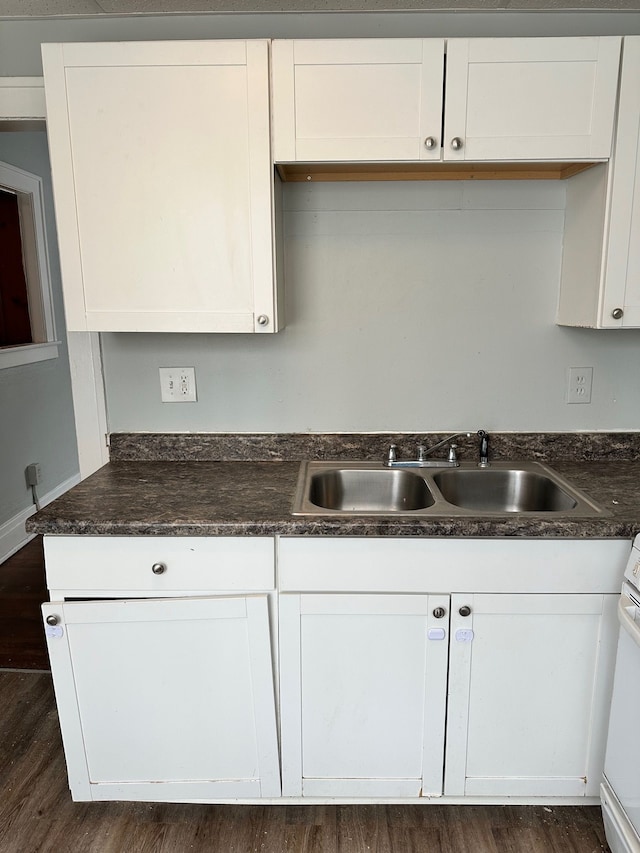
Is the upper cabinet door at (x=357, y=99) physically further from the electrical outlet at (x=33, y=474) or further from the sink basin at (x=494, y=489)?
the electrical outlet at (x=33, y=474)

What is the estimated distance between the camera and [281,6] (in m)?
1.79

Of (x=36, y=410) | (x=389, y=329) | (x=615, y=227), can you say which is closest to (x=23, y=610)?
(x=36, y=410)

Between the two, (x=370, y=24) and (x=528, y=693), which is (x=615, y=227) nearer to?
(x=370, y=24)

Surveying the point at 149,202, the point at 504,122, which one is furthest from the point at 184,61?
the point at 504,122

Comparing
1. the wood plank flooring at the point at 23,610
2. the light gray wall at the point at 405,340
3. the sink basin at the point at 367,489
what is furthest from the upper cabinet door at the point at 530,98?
the wood plank flooring at the point at 23,610

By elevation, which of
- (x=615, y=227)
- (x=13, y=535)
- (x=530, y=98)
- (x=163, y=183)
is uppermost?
(x=530, y=98)

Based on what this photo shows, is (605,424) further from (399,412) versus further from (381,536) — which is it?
(381,536)

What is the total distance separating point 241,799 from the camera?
1.67m

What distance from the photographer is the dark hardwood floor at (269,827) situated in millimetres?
1596

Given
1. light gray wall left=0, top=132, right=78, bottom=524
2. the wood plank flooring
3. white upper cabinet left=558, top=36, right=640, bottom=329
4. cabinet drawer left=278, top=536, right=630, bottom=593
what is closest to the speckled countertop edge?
white upper cabinet left=558, top=36, right=640, bottom=329

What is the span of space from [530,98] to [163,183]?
1012 millimetres

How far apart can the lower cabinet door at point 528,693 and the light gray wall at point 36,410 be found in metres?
2.73

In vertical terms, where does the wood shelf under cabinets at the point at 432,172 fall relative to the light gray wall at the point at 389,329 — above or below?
above

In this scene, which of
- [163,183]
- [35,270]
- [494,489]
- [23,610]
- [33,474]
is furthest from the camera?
[35,270]
